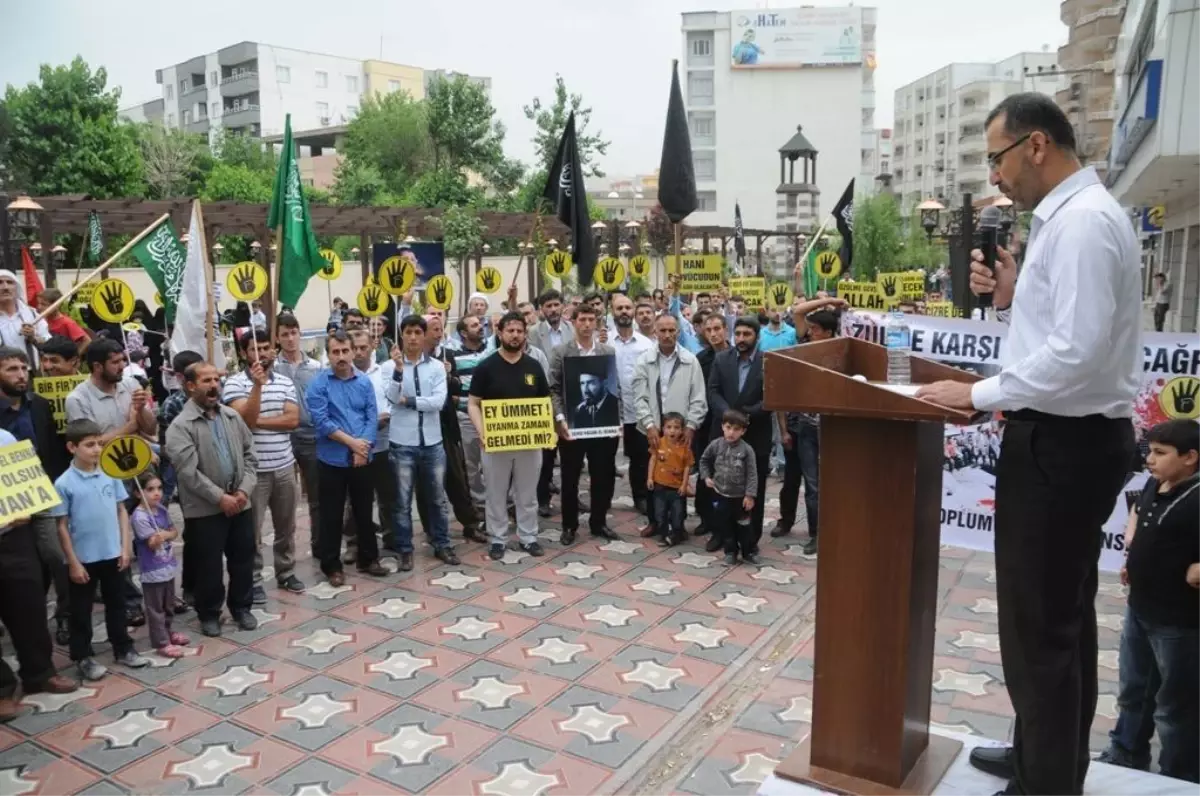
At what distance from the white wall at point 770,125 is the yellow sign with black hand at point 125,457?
57.4m

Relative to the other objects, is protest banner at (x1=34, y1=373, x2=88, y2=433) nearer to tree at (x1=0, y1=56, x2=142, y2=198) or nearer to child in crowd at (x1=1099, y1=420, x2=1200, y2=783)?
child in crowd at (x1=1099, y1=420, x2=1200, y2=783)

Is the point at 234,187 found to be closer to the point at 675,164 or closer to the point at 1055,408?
the point at 675,164

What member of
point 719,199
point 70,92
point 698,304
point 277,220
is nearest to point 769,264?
point 719,199

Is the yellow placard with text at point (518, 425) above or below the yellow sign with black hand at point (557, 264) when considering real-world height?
below

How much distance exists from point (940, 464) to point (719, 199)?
59.8m

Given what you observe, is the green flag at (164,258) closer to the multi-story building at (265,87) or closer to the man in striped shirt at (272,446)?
the man in striped shirt at (272,446)

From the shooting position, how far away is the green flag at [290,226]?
6547 mm

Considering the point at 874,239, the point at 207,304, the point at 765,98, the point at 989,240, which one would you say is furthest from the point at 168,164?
the point at 765,98

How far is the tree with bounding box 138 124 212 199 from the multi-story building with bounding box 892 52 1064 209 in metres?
48.4

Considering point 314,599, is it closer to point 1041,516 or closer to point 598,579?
point 598,579

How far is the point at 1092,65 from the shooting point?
123 ft

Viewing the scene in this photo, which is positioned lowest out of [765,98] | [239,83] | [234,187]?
[234,187]

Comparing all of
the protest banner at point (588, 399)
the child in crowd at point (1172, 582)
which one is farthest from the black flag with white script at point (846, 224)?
the child in crowd at point (1172, 582)

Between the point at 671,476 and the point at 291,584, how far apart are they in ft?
9.64
